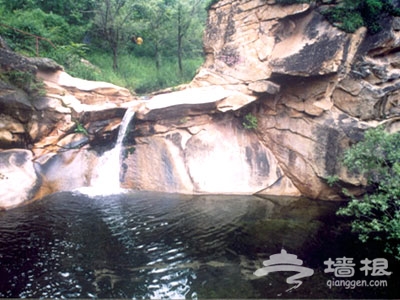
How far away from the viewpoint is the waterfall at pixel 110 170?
991 centimetres

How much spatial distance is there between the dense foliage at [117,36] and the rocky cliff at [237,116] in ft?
15.6

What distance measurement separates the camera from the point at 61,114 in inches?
408

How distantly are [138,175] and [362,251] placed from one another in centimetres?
716

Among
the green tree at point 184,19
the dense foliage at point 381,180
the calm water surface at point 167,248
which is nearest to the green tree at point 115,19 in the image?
the green tree at point 184,19

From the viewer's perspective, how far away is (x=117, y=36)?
17.7m

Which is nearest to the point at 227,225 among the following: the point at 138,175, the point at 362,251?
the point at 362,251

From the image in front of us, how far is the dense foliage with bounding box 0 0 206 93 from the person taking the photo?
14.8 m

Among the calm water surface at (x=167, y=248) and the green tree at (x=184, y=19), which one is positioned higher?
the green tree at (x=184, y=19)

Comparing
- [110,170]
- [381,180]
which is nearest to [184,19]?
[110,170]

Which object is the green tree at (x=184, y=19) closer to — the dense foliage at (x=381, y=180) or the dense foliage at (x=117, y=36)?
the dense foliage at (x=117, y=36)

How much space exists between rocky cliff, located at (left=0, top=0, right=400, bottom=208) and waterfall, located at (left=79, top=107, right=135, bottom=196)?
19 centimetres

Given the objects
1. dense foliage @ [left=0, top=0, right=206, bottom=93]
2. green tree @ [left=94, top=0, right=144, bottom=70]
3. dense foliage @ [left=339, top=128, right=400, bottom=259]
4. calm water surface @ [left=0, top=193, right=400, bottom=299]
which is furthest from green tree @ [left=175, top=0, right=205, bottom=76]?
dense foliage @ [left=339, top=128, right=400, bottom=259]

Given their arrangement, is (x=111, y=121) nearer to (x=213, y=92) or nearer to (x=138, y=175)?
(x=138, y=175)

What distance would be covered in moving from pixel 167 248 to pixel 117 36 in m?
15.2
